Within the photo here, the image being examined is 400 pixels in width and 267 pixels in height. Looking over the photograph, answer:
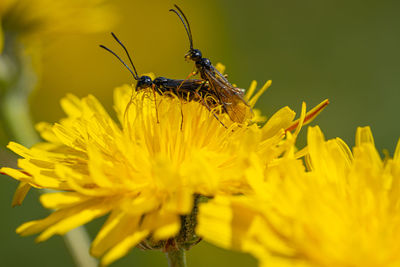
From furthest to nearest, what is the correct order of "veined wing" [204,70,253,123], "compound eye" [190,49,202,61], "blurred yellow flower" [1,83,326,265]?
"compound eye" [190,49,202,61], "veined wing" [204,70,253,123], "blurred yellow flower" [1,83,326,265]

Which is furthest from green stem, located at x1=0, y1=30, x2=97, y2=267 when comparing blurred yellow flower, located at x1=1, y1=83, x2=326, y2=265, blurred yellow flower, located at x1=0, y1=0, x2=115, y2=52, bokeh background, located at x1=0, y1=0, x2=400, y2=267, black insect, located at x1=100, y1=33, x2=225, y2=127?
bokeh background, located at x1=0, y1=0, x2=400, y2=267

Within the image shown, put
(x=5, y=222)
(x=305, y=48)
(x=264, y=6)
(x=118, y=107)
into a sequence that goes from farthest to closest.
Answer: (x=264, y=6) → (x=305, y=48) → (x=5, y=222) → (x=118, y=107)

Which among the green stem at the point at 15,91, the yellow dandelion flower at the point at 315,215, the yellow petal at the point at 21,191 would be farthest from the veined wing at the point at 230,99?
the green stem at the point at 15,91

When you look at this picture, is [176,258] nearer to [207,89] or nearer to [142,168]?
[142,168]

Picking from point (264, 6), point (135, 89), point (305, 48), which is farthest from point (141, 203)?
point (264, 6)

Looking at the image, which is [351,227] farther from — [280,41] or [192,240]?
[280,41]

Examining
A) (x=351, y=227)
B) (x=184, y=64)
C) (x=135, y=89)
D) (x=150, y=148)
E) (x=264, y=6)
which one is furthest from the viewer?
(x=264, y=6)

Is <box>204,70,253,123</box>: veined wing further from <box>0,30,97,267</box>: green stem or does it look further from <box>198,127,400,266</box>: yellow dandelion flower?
<box>0,30,97,267</box>: green stem
